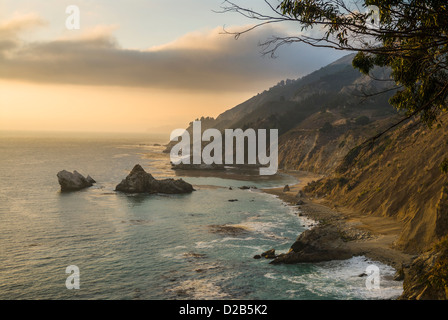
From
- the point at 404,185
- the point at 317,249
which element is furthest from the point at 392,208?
the point at 317,249

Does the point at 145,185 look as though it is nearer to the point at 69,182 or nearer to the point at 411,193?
the point at 69,182

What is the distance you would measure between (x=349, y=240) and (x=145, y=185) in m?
53.9

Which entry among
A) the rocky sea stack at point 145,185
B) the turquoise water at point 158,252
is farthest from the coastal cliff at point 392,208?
the rocky sea stack at point 145,185

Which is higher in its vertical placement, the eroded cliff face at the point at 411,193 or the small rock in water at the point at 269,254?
the eroded cliff face at the point at 411,193

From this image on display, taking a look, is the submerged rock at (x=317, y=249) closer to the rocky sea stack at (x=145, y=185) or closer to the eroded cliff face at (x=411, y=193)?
the eroded cliff face at (x=411, y=193)

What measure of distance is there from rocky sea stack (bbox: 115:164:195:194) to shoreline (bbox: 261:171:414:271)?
37.1 metres

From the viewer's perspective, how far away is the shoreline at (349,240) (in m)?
35.4

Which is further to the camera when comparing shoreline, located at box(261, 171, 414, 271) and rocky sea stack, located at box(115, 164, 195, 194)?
rocky sea stack, located at box(115, 164, 195, 194)

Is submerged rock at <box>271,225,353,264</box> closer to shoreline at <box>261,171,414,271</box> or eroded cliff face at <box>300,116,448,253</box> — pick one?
shoreline at <box>261,171,414,271</box>

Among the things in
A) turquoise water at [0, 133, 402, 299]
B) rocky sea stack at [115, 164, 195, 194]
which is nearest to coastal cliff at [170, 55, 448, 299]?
turquoise water at [0, 133, 402, 299]

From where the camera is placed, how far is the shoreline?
35406 mm

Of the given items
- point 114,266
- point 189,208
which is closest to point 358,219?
point 189,208

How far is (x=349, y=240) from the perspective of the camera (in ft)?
138

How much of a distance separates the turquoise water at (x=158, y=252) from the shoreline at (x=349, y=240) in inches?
47.1
